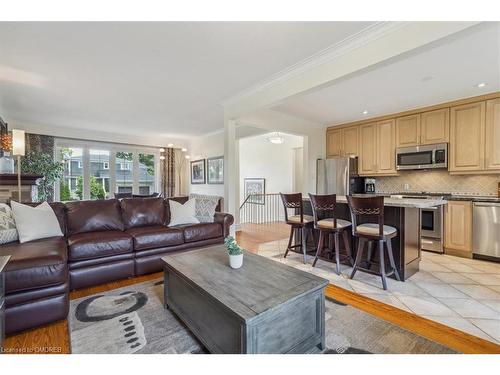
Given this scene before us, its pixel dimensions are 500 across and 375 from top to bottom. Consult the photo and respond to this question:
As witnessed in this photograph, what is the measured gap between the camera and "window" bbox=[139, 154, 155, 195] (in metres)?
7.50

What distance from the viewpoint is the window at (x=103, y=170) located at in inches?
246

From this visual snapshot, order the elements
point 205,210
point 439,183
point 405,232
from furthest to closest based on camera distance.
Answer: point 439,183 < point 205,210 < point 405,232

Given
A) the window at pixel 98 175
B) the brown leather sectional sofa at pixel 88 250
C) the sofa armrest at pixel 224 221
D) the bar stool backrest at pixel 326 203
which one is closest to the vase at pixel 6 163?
the window at pixel 98 175

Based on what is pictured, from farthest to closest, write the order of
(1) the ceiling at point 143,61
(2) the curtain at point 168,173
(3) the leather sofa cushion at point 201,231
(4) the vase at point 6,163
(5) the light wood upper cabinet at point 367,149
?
(2) the curtain at point 168,173, (5) the light wood upper cabinet at point 367,149, (4) the vase at point 6,163, (3) the leather sofa cushion at point 201,231, (1) the ceiling at point 143,61

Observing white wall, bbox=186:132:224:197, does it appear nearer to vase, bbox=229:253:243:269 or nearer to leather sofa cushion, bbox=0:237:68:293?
leather sofa cushion, bbox=0:237:68:293

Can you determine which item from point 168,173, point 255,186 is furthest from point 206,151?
point 255,186

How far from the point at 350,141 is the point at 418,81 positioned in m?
2.08

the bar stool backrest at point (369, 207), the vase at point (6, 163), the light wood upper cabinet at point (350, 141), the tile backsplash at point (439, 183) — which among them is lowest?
the bar stool backrest at point (369, 207)

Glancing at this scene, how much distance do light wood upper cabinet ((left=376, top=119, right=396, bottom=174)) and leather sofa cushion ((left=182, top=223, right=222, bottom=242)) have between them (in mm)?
3453

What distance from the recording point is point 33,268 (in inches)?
71.6

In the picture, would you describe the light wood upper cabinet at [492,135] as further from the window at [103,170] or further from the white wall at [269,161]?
the window at [103,170]

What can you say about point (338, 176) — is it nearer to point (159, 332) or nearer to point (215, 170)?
point (215, 170)

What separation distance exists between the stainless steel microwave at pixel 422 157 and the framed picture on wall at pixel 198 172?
17.0ft
